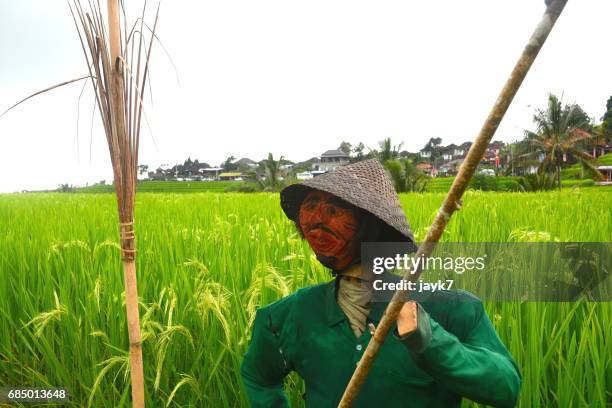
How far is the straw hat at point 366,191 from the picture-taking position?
28.0 inches

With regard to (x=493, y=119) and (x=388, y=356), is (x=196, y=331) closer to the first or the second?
(x=388, y=356)

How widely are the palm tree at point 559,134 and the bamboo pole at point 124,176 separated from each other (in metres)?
20.9

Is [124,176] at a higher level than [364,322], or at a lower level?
higher

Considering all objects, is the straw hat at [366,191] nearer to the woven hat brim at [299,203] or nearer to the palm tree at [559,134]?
the woven hat brim at [299,203]

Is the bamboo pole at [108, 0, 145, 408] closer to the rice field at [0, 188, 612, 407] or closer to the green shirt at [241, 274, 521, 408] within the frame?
the rice field at [0, 188, 612, 407]

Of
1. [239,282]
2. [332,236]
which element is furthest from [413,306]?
[239,282]

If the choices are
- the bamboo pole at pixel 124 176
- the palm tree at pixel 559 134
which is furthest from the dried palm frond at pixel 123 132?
the palm tree at pixel 559 134

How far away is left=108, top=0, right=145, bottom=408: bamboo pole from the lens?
99 cm

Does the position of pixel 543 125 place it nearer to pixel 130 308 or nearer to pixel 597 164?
pixel 597 164

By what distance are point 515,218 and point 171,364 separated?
3.04 metres

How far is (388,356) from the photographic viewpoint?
0.76 metres

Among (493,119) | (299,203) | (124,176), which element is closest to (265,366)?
(299,203)

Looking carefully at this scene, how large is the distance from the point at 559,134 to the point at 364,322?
2428 cm

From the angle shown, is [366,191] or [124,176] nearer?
[366,191]
